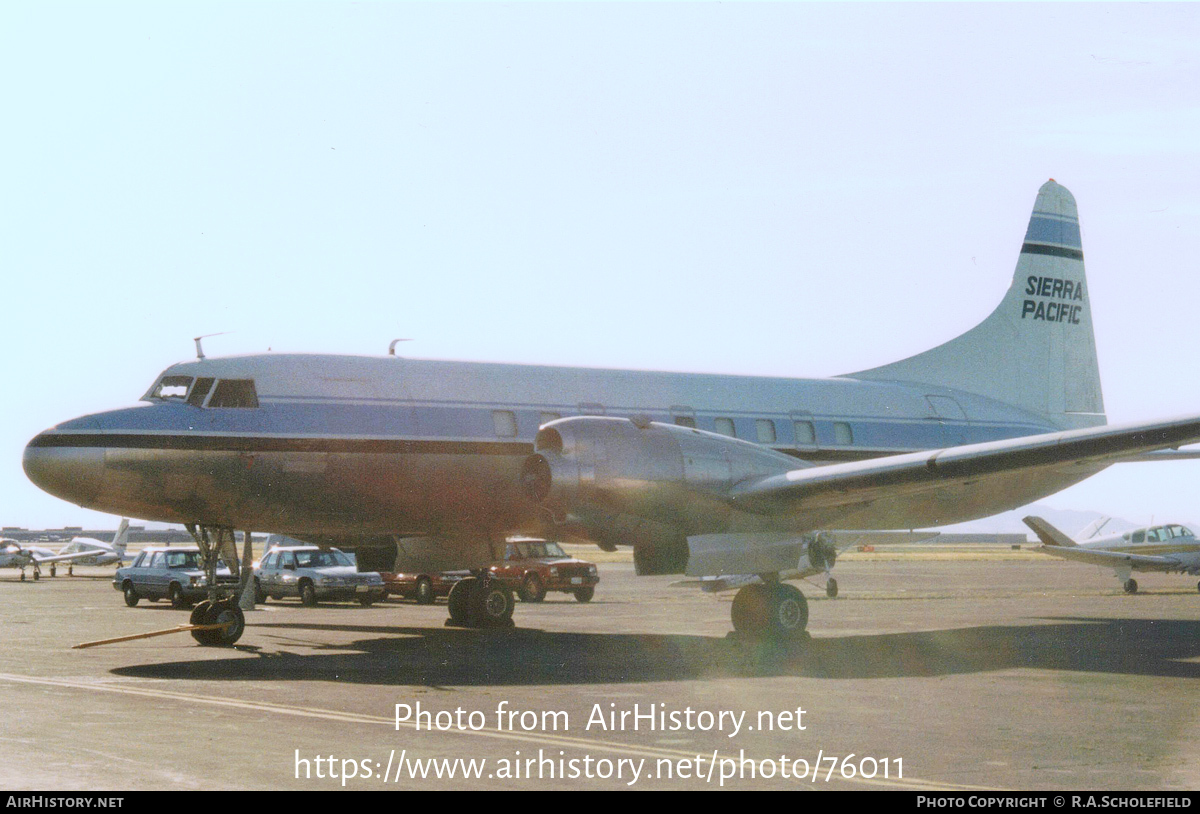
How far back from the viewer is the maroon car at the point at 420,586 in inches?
1401

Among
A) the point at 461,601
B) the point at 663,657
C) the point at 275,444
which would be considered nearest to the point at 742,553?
the point at 663,657

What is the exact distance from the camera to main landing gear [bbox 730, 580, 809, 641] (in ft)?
65.3

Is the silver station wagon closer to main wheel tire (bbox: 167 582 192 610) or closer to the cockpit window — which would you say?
main wheel tire (bbox: 167 582 192 610)

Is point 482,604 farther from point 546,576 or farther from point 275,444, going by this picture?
point 546,576

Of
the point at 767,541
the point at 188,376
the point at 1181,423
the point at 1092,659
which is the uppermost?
the point at 188,376

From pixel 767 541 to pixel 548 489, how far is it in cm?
373

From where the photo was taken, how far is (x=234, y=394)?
62.7 feet

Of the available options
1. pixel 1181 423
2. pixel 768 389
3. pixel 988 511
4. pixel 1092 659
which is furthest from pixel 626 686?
pixel 988 511

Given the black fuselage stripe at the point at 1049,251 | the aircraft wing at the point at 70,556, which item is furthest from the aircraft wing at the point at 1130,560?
the aircraft wing at the point at 70,556

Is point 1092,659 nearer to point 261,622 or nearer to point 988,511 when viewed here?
point 988,511

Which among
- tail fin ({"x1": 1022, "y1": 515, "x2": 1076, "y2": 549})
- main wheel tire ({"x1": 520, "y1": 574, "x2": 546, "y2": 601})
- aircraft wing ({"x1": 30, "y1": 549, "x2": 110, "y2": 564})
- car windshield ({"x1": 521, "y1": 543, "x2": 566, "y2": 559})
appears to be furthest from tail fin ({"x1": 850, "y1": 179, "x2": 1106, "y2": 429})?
aircraft wing ({"x1": 30, "y1": 549, "x2": 110, "y2": 564})

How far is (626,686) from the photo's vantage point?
1409 centimetres

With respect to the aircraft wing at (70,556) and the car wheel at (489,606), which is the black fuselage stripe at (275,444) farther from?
the aircraft wing at (70,556)

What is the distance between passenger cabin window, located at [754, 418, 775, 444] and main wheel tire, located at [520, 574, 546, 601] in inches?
547
